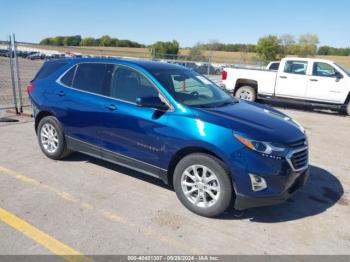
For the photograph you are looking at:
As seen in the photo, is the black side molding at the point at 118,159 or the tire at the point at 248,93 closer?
the black side molding at the point at 118,159

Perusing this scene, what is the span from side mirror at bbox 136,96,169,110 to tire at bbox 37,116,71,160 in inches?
75.1

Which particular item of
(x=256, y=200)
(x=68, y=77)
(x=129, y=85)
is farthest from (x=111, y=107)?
(x=256, y=200)

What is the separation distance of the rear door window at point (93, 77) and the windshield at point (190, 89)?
2.44 ft

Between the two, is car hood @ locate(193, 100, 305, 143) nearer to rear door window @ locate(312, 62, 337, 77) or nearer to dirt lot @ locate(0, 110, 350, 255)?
dirt lot @ locate(0, 110, 350, 255)

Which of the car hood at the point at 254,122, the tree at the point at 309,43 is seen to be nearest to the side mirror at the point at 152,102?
the car hood at the point at 254,122

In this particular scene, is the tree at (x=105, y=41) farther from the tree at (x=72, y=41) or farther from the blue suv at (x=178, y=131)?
the blue suv at (x=178, y=131)

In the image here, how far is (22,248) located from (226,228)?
208 cm

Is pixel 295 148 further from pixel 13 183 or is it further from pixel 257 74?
pixel 257 74

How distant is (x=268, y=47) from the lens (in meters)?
53.2

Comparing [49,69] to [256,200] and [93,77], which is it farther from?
[256,200]

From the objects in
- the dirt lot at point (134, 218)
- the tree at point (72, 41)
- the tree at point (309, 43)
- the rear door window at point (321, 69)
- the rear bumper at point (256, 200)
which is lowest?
the dirt lot at point (134, 218)

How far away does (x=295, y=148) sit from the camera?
3.89 m

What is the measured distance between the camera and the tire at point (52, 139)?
17.8ft

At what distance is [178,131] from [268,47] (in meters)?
53.0
